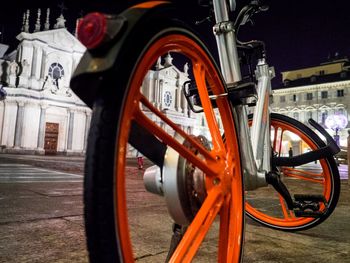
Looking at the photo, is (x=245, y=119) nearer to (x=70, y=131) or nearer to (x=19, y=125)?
(x=19, y=125)

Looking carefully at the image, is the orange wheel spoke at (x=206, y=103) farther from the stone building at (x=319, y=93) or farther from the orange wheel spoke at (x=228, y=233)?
the stone building at (x=319, y=93)

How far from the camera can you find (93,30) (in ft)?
2.16

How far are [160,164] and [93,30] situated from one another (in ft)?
1.59

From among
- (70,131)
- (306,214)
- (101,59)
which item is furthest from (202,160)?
(70,131)

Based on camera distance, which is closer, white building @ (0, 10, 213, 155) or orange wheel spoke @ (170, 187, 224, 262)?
orange wheel spoke @ (170, 187, 224, 262)

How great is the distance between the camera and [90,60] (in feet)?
2.15

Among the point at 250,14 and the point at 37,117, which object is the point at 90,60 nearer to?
the point at 250,14

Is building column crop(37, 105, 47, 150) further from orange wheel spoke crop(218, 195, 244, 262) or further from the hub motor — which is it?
the hub motor

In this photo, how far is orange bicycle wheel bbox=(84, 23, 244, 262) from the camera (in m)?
0.59

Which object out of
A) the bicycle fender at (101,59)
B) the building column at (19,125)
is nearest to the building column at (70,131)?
the building column at (19,125)

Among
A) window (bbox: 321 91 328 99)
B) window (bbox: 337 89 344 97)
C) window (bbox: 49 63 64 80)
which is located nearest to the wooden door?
window (bbox: 49 63 64 80)

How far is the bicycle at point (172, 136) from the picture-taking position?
0.60 m

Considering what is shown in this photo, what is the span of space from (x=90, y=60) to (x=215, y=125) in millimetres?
707

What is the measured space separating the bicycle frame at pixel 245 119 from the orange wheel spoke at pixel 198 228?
377mm
